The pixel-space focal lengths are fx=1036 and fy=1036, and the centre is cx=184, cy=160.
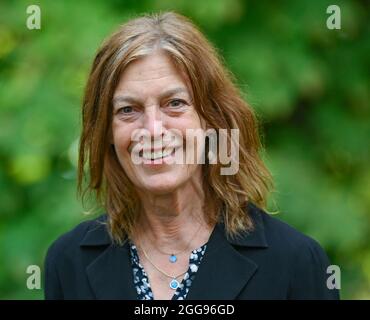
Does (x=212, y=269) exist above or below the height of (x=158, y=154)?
below

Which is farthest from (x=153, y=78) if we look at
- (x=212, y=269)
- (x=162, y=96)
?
(x=212, y=269)

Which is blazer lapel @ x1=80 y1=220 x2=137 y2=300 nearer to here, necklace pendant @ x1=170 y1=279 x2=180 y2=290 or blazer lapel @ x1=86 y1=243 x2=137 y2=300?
blazer lapel @ x1=86 y1=243 x2=137 y2=300

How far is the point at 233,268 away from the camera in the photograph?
2.78 meters

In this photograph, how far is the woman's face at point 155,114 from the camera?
2721 mm

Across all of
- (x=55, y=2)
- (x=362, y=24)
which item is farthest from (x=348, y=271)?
(x=55, y=2)

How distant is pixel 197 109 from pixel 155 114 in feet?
0.45

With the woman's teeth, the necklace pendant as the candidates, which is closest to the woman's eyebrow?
the woman's teeth

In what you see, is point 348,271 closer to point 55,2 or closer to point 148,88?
point 55,2

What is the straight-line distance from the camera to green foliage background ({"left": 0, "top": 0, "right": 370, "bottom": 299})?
446 cm

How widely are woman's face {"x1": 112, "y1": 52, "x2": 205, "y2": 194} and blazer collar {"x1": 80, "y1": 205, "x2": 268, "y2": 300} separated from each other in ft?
0.70

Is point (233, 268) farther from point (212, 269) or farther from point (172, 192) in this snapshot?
point (172, 192)

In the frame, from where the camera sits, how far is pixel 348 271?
4.98 m

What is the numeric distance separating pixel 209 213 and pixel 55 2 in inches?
78.5

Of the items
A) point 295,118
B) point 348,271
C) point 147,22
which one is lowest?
point 348,271
